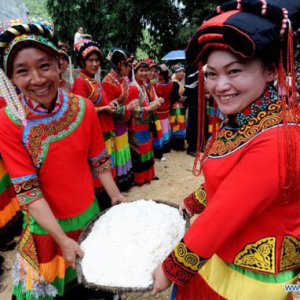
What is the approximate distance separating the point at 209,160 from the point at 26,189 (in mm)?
1009

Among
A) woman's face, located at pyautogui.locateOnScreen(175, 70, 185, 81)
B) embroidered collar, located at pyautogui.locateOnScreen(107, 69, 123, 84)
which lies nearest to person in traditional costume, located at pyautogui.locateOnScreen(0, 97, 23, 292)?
embroidered collar, located at pyautogui.locateOnScreen(107, 69, 123, 84)

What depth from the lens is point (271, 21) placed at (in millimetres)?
919

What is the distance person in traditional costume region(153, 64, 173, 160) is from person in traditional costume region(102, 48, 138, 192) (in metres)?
1.77

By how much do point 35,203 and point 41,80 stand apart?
0.67 meters

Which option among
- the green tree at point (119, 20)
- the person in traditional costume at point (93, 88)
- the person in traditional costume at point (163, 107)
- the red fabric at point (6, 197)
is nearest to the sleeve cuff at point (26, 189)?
the red fabric at point (6, 197)

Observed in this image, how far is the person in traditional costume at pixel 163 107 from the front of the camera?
20.0 ft

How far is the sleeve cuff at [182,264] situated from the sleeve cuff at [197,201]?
0.48 meters

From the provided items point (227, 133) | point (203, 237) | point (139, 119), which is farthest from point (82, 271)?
point (139, 119)

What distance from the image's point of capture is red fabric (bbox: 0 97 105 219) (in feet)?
4.94

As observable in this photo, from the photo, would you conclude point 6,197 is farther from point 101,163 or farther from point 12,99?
point 12,99

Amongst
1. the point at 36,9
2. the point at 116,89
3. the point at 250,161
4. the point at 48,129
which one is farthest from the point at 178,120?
the point at 36,9

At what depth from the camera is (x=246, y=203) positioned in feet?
3.10

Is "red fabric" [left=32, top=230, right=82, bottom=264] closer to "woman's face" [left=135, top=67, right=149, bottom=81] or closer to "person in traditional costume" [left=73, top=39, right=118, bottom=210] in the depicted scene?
"person in traditional costume" [left=73, top=39, right=118, bottom=210]

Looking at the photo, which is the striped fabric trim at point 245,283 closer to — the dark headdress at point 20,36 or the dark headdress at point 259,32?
the dark headdress at point 259,32
